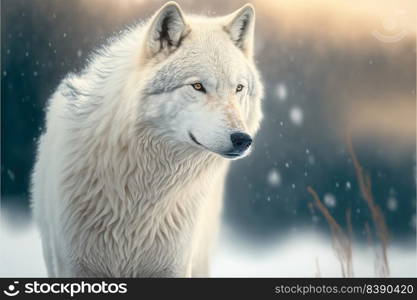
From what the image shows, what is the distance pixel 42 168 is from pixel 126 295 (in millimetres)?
1114

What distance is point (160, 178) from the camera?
3746mm

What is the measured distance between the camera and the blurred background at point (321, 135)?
619cm

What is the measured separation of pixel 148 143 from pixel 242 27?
3.23 ft

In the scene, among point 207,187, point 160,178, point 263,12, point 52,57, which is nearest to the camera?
point 160,178

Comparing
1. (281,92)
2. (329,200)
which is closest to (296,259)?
(329,200)

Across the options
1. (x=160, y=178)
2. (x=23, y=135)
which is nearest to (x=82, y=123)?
(x=160, y=178)

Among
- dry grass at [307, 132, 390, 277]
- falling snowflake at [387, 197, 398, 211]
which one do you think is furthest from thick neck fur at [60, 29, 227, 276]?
falling snowflake at [387, 197, 398, 211]

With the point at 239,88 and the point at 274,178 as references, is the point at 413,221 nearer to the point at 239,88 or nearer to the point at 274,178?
the point at 274,178

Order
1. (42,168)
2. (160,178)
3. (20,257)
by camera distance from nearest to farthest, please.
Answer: (160,178), (42,168), (20,257)

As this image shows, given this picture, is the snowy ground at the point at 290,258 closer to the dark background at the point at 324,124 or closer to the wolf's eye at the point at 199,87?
the dark background at the point at 324,124

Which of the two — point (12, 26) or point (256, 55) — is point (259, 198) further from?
point (12, 26)

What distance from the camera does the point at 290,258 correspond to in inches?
249

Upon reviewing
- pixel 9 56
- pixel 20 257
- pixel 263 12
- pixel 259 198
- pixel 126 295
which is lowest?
pixel 126 295

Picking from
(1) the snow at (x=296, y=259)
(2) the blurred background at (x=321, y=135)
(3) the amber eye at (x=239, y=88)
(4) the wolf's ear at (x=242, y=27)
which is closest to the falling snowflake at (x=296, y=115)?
(2) the blurred background at (x=321, y=135)
